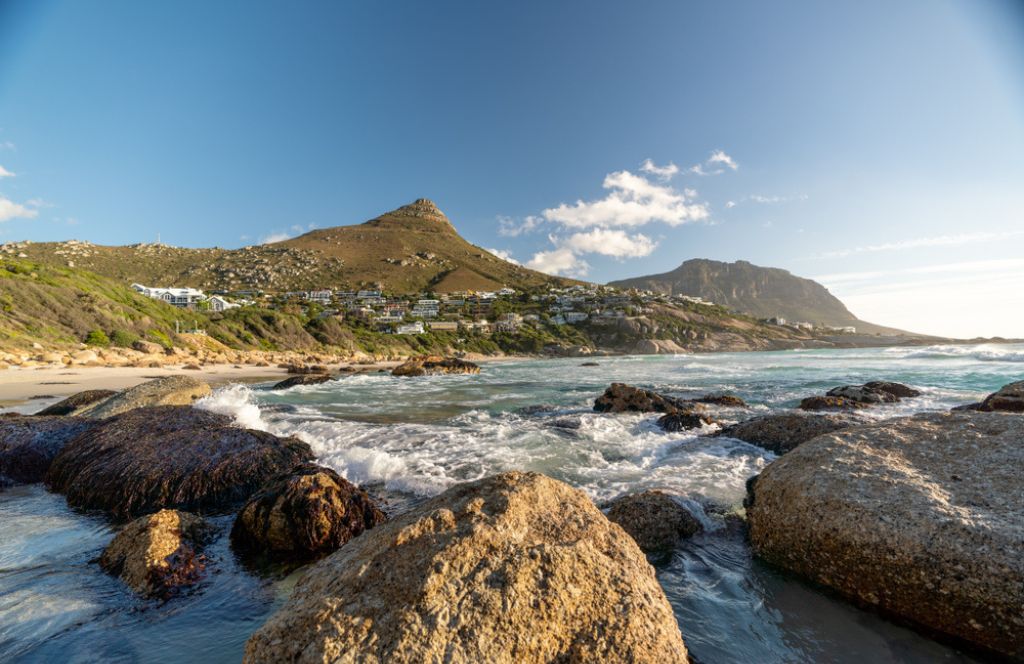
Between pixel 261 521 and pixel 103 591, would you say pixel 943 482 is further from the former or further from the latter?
pixel 103 591

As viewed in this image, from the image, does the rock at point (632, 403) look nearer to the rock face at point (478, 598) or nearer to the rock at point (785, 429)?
the rock at point (785, 429)

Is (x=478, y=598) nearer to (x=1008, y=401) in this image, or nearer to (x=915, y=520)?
(x=915, y=520)

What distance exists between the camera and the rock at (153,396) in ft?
34.7

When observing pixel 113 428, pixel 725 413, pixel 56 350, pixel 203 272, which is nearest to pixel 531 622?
pixel 113 428

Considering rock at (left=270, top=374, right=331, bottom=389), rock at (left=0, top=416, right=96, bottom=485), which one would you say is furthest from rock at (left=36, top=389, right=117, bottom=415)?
rock at (left=270, top=374, right=331, bottom=389)

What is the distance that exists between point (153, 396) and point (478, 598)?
12.9 m

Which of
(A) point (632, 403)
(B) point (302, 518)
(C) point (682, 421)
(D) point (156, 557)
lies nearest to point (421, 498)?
(B) point (302, 518)

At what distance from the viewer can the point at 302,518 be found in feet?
14.9

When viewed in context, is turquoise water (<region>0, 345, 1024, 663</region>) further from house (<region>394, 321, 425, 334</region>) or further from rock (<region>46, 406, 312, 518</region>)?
house (<region>394, 321, 425, 334</region>)

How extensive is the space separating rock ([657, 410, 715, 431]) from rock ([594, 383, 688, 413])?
2087 mm

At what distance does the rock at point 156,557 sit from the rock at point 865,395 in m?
18.4

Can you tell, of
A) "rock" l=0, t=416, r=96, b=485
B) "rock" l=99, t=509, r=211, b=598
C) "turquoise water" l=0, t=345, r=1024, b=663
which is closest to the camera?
"turquoise water" l=0, t=345, r=1024, b=663

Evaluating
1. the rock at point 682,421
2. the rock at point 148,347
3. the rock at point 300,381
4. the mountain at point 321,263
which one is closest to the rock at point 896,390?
the rock at point 682,421

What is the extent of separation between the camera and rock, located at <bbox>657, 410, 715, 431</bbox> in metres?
11.7
